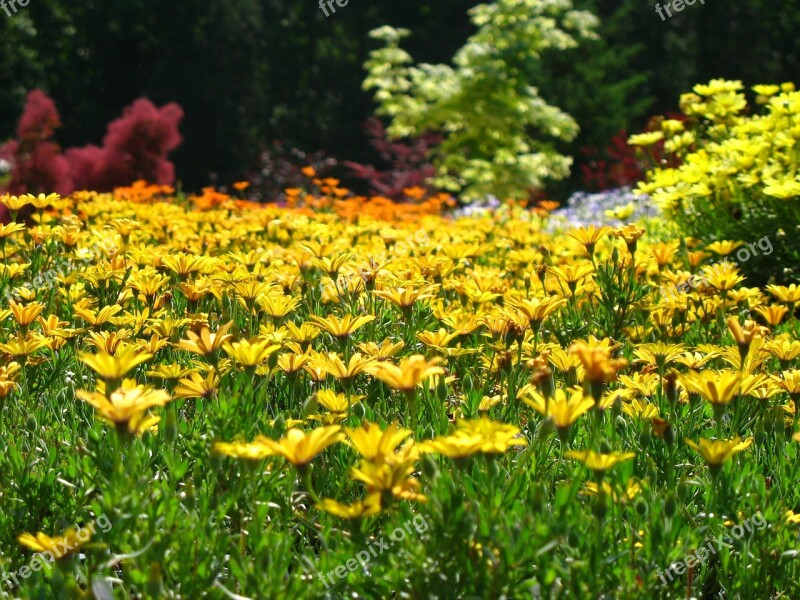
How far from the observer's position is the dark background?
21250 millimetres

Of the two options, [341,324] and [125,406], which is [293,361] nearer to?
[341,324]

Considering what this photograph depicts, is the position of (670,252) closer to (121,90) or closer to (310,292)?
(310,292)

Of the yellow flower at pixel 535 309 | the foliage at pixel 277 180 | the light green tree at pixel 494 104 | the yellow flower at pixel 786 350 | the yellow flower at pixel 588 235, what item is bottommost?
the foliage at pixel 277 180

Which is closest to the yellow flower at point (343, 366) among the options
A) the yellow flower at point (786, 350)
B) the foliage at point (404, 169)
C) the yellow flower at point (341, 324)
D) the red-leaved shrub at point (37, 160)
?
the yellow flower at point (341, 324)

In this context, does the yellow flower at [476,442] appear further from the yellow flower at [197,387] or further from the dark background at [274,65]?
the dark background at [274,65]

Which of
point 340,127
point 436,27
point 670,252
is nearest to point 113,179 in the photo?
point 670,252

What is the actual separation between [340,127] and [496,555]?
22.6 m

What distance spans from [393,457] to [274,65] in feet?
78.0

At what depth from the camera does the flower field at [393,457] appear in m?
1.69

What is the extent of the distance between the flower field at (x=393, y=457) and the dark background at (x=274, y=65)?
18.4 meters

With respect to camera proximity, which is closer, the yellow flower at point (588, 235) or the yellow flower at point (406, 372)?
the yellow flower at point (406, 372)

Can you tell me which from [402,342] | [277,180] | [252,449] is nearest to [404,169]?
[277,180]

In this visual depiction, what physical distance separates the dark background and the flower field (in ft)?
60.4

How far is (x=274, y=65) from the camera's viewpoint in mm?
24250
